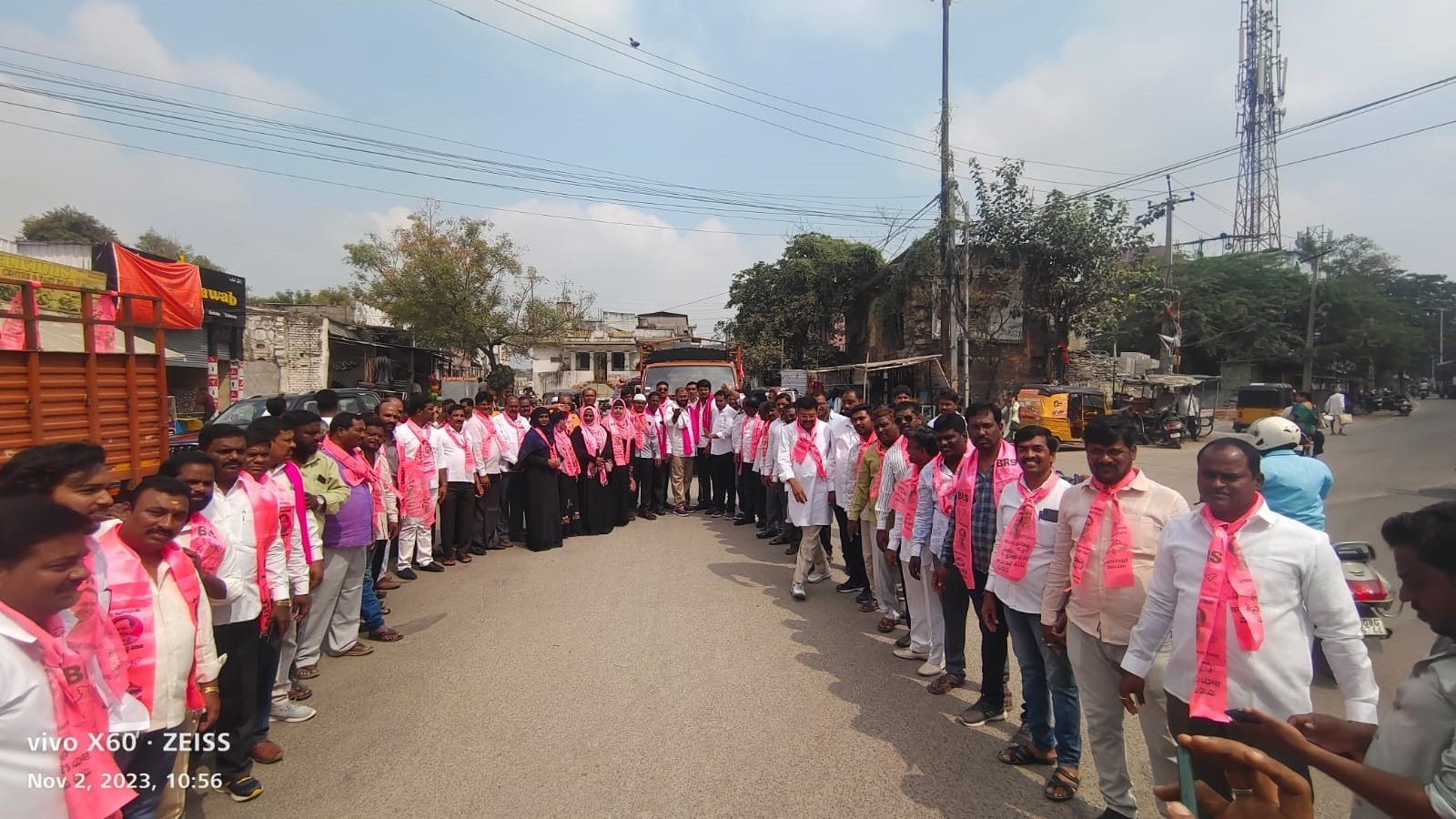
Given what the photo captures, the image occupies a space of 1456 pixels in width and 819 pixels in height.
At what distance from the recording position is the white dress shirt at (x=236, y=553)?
3145 mm

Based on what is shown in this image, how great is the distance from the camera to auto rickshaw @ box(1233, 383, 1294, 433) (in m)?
25.0

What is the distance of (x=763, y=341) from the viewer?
3131 centimetres

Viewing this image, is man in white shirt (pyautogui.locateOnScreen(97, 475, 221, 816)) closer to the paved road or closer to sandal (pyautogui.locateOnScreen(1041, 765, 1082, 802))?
the paved road

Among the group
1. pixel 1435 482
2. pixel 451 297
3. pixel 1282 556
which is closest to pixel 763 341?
pixel 451 297

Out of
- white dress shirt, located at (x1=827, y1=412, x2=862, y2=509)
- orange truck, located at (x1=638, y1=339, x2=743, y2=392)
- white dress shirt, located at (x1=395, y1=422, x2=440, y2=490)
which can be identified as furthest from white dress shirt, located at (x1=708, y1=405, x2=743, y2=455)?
white dress shirt, located at (x1=395, y1=422, x2=440, y2=490)

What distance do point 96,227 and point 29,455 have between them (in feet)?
139

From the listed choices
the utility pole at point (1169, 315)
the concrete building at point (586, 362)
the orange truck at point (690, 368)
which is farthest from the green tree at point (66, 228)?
the utility pole at point (1169, 315)

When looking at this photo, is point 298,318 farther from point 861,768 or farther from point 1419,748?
point 1419,748

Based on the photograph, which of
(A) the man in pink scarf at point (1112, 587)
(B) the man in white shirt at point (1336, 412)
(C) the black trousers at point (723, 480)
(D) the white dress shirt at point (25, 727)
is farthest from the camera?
(B) the man in white shirt at point (1336, 412)

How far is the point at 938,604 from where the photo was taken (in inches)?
185

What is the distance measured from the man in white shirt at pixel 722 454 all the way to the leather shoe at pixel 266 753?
7.43 meters

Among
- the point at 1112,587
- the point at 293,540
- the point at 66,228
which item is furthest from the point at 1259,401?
the point at 66,228

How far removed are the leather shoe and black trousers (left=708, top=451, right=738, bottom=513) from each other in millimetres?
7604

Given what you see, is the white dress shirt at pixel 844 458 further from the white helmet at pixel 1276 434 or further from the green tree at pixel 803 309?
the green tree at pixel 803 309
